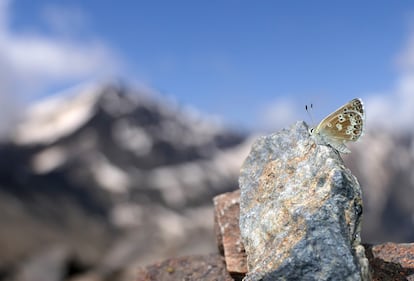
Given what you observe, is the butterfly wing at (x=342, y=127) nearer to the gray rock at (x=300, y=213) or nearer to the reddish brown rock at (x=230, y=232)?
the gray rock at (x=300, y=213)

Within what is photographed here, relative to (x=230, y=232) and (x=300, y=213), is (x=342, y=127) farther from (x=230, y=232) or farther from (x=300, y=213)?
(x=230, y=232)

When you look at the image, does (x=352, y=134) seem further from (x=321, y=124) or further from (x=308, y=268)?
(x=308, y=268)

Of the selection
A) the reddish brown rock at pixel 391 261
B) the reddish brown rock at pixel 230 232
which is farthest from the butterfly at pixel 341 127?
the reddish brown rock at pixel 230 232

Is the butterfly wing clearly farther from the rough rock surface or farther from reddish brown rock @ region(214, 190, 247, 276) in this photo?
reddish brown rock @ region(214, 190, 247, 276)

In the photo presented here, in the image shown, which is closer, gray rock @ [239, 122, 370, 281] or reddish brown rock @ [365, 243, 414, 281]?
gray rock @ [239, 122, 370, 281]

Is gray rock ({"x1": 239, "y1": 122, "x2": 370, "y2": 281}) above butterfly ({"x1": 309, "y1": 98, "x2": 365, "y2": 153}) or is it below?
below

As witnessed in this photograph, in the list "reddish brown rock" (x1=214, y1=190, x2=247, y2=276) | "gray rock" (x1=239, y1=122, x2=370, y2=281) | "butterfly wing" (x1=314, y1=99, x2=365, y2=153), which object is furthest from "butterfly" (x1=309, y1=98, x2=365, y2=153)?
"reddish brown rock" (x1=214, y1=190, x2=247, y2=276)

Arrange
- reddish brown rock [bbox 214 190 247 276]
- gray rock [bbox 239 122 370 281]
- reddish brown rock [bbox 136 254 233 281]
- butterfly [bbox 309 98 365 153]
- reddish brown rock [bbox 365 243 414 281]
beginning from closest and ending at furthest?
gray rock [bbox 239 122 370 281]
butterfly [bbox 309 98 365 153]
reddish brown rock [bbox 365 243 414 281]
reddish brown rock [bbox 214 190 247 276]
reddish brown rock [bbox 136 254 233 281]

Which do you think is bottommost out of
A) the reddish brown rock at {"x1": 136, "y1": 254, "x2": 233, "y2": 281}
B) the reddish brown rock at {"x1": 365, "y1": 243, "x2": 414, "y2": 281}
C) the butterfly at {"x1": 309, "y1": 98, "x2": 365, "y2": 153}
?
the reddish brown rock at {"x1": 365, "y1": 243, "x2": 414, "y2": 281}
